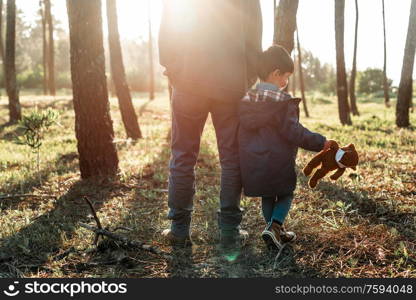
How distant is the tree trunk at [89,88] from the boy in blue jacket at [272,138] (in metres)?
3.06

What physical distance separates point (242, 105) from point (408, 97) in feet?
35.2

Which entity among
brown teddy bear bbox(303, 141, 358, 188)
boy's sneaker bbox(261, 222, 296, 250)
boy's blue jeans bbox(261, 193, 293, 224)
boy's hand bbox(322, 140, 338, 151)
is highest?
boy's hand bbox(322, 140, 338, 151)

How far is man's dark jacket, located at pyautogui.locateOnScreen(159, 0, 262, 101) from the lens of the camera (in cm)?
320

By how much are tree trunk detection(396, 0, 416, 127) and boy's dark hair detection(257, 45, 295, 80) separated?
1005cm

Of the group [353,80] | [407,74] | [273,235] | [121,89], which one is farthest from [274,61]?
[353,80]

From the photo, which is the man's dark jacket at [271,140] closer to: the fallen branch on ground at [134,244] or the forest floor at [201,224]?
the forest floor at [201,224]

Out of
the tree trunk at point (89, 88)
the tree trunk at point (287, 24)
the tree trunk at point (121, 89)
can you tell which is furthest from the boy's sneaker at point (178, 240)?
the tree trunk at point (121, 89)

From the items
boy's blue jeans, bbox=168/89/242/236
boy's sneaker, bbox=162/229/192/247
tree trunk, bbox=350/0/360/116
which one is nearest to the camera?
boy's blue jeans, bbox=168/89/242/236

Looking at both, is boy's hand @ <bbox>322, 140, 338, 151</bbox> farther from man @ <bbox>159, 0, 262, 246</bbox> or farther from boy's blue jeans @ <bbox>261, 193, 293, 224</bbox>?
man @ <bbox>159, 0, 262, 246</bbox>

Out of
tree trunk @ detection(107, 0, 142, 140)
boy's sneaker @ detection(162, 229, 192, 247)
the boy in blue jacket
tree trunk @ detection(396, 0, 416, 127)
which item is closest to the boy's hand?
the boy in blue jacket

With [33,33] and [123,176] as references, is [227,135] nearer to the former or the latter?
[123,176]

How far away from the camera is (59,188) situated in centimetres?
561
